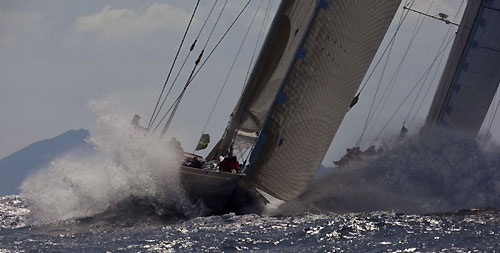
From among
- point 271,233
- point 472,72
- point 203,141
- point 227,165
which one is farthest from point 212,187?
point 472,72

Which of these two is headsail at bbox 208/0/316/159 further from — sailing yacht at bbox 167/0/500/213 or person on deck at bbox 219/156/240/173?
person on deck at bbox 219/156/240/173

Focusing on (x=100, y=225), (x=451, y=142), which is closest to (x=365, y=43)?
(x=451, y=142)

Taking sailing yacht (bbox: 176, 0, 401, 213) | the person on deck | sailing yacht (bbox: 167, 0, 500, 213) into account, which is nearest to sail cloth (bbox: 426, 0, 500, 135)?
sailing yacht (bbox: 167, 0, 500, 213)

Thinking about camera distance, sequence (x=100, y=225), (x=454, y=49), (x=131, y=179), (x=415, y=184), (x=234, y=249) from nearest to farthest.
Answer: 1. (x=234, y=249)
2. (x=100, y=225)
3. (x=131, y=179)
4. (x=415, y=184)
5. (x=454, y=49)

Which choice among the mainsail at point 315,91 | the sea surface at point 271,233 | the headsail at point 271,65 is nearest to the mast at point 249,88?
the headsail at point 271,65

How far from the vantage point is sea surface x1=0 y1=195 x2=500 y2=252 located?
14.9 meters

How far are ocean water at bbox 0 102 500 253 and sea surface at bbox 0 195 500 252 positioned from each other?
18 millimetres

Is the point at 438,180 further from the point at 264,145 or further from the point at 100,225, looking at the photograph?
the point at 100,225

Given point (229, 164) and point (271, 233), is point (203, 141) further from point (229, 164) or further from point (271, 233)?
point (271, 233)

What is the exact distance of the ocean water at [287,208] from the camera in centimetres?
1547

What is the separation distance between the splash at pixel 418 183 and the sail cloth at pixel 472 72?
155 cm

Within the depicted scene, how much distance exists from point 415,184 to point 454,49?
17.9ft

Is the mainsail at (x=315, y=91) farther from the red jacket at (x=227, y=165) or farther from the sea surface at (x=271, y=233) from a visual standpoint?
the sea surface at (x=271, y=233)

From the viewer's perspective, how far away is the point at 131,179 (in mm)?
19891
